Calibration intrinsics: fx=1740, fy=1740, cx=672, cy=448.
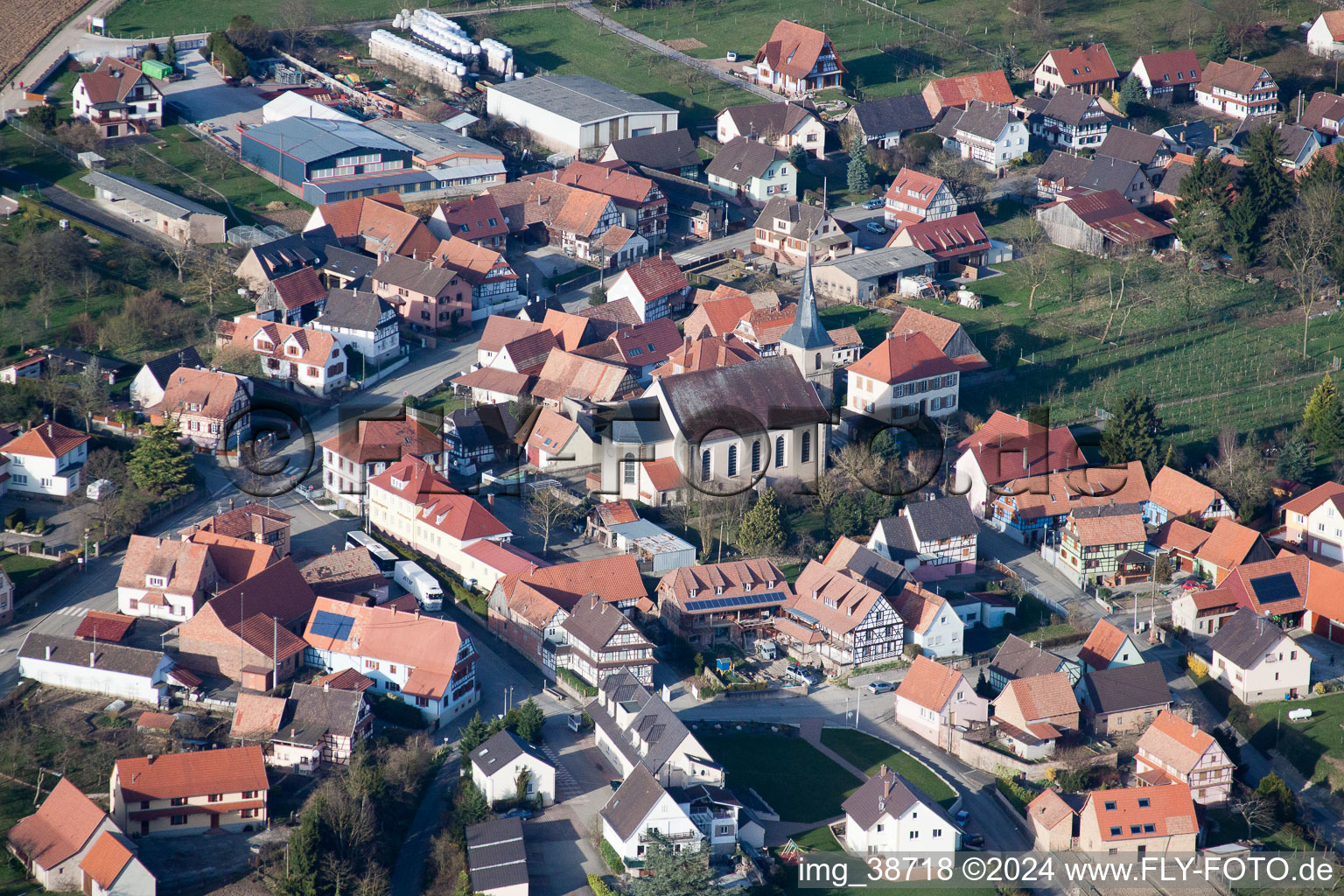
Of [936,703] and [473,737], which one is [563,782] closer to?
[473,737]

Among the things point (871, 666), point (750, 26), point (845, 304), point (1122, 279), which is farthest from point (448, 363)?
point (750, 26)

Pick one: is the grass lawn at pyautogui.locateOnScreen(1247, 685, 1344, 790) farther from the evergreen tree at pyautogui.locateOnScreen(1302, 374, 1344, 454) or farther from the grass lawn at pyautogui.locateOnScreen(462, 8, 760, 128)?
the grass lawn at pyautogui.locateOnScreen(462, 8, 760, 128)

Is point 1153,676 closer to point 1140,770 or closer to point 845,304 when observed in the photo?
point 1140,770

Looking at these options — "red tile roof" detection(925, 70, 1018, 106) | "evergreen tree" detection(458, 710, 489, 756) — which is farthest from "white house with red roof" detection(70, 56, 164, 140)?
"evergreen tree" detection(458, 710, 489, 756)

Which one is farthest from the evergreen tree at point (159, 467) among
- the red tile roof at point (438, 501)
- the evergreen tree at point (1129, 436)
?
the evergreen tree at point (1129, 436)

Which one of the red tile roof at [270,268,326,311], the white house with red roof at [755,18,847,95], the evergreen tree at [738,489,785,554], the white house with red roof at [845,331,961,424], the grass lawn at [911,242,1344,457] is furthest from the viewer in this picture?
the white house with red roof at [755,18,847,95]

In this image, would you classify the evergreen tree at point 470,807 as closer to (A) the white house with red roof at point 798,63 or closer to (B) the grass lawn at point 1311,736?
(B) the grass lawn at point 1311,736

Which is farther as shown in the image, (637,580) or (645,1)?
(645,1)
